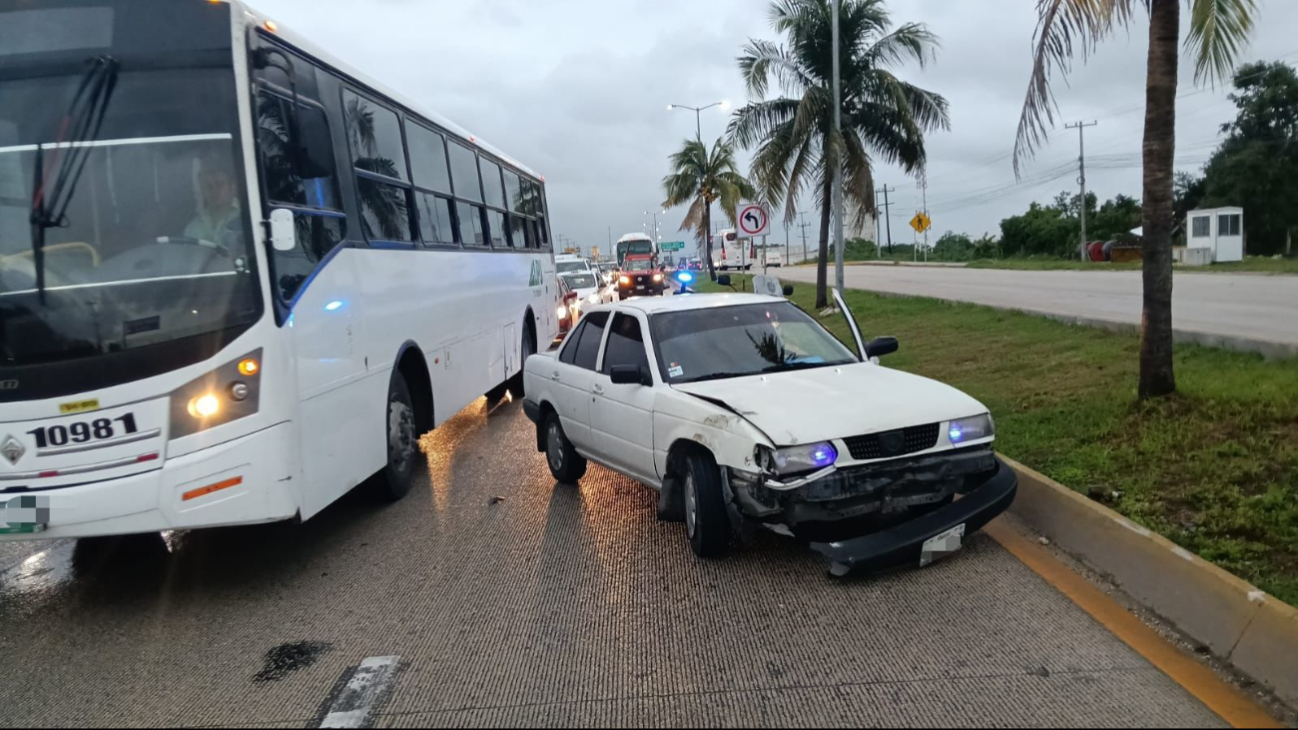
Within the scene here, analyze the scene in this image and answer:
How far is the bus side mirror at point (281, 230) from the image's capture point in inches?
209

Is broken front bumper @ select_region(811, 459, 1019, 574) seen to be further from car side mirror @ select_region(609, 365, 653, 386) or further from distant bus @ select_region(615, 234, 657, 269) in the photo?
distant bus @ select_region(615, 234, 657, 269)

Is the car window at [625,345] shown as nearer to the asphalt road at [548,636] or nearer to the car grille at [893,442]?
the asphalt road at [548,636]

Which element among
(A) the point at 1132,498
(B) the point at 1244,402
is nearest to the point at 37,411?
(A) the point at 1132,498

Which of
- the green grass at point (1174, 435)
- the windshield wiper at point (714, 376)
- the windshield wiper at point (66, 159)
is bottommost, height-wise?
the green grass at point (1174, 435)

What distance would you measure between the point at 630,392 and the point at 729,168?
42874 mm

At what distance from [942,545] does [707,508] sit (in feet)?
4.31

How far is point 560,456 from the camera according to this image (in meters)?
7.96

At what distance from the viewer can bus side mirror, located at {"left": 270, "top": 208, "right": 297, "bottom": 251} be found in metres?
5.32

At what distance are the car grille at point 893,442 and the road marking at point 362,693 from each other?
2559 millimetres

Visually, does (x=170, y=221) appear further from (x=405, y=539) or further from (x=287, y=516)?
(x=405, y=539)

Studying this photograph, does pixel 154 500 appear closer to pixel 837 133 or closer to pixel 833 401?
pixel 833 401

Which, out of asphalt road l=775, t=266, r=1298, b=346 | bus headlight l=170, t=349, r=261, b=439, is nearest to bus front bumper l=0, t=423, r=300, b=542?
bus headlight l=170, t=349, r=261, b=439

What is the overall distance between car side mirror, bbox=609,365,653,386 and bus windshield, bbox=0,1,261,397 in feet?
7.40

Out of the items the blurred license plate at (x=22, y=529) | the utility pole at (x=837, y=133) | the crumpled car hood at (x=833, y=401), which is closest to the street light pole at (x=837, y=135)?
the utility pole at (x=837, y=133)
